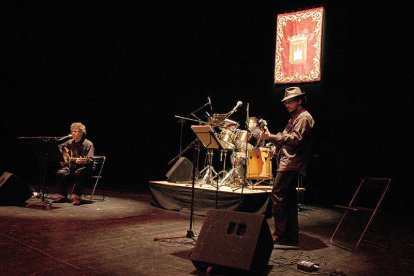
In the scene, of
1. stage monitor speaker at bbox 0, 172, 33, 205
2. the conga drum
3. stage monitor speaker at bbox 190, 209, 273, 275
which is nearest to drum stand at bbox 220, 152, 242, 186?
the conga drum

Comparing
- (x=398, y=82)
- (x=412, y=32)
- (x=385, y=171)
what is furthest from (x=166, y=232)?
(x=412, y=32)

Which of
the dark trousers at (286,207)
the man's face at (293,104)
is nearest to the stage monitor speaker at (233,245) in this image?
the dark trousers at (286,207)

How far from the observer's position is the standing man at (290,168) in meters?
4.21

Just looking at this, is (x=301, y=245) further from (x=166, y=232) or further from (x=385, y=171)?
(x=385, y=171)

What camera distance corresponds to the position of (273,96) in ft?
34.7

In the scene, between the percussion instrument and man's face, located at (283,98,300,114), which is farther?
the percussion instrument

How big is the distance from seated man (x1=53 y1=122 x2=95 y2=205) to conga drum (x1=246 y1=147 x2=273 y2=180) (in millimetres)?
2916

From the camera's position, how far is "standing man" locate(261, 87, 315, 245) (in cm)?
421

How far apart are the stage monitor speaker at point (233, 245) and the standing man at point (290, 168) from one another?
120 centimetres

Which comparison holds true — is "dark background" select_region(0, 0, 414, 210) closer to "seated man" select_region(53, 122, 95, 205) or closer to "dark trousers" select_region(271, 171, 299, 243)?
"seated man" select_region(53, 122, 95, 205)

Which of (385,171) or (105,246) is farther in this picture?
(385,171)

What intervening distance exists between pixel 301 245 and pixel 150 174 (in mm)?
8326

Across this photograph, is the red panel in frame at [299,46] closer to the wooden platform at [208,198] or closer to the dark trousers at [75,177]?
the wooden platform at [208,198]

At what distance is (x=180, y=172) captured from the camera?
23.9ft
